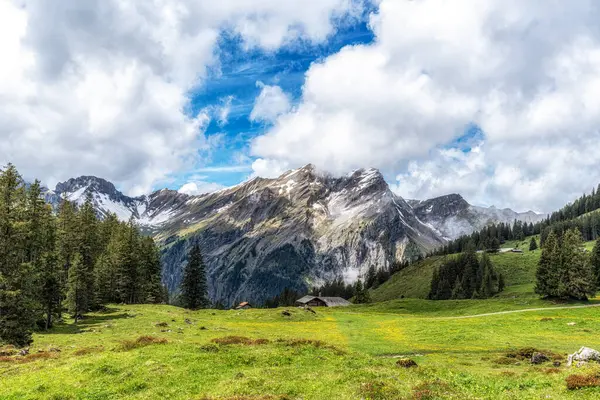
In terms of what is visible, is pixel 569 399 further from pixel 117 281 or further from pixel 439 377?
pixel 117 281


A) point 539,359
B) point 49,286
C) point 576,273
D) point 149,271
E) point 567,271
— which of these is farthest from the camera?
point 149,271

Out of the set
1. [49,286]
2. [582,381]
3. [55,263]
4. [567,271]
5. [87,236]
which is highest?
[87,236]

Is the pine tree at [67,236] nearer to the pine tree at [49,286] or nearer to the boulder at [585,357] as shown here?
the pine tree at [49,286]

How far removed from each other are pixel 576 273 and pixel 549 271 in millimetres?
6498

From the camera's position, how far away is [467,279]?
160m

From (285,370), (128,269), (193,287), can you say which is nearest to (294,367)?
(285,370)

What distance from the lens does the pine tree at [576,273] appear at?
8534 cm

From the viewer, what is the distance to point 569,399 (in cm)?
1698

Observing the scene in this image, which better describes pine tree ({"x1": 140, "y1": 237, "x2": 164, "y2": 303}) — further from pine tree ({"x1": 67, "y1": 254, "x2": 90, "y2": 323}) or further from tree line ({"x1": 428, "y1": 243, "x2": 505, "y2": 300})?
tree line ({"x1": 428, "y1": 243, "x2": 505, "y2": 300})

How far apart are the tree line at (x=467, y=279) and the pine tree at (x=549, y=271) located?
4791 centimetres

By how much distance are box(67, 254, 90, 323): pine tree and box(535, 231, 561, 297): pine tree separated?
9852 cm

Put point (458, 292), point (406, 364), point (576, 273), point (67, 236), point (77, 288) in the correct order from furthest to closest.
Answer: point (458, 292), point (576, 273), point (67, 236), point (77, 288), point (406, 364)

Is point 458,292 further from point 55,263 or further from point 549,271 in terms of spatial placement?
point 55,263

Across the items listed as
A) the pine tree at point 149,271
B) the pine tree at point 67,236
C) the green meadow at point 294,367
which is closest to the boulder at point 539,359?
the green meadow at point 294,367
